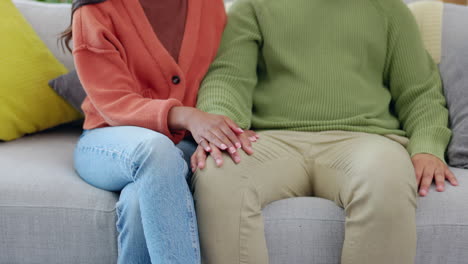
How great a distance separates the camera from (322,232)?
1278 millimetres

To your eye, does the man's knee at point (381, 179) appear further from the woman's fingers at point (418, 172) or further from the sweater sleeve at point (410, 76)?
the sweater sleeve at point (410, 76)

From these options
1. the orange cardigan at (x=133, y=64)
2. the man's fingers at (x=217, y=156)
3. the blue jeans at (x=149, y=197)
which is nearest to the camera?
the blue jeans at (x=149, y=197)

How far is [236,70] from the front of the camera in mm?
1627

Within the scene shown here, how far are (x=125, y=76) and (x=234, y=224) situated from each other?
505 mm

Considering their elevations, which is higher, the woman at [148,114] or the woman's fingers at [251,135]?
the woman at [148,114]

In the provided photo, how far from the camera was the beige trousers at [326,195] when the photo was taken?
1.20 metres

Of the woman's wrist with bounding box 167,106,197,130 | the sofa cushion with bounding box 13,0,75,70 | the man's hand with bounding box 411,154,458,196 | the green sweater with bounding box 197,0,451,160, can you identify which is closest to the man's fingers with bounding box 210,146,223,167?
the woman's wrist with bounding box 167,106,197,130

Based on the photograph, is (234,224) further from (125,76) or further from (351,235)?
(125,76)

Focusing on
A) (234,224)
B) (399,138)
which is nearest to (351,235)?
(234,224)

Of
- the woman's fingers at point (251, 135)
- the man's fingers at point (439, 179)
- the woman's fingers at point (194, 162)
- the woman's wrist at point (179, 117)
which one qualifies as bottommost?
the man's fingers at point (439, 179)

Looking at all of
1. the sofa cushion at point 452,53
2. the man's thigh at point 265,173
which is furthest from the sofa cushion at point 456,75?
the man's thigh at point 265,173

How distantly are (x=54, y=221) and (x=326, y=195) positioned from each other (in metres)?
0.64

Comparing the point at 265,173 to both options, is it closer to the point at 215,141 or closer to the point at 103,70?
the point at 215,141

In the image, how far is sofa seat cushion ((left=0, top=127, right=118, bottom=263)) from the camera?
1.32 metres
